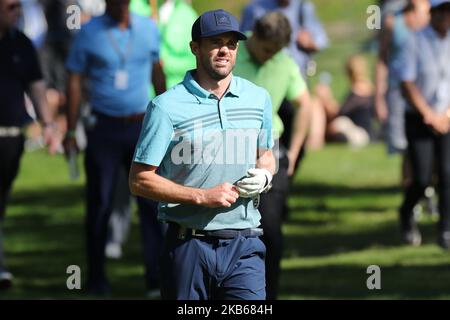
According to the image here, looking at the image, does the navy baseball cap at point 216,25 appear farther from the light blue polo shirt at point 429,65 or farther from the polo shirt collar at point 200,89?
→ the light blue polo shirt at point 429,65

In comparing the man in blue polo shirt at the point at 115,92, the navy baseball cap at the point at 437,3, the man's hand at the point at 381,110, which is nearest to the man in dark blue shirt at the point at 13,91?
the man in blue polo shirt at the point at 115,92

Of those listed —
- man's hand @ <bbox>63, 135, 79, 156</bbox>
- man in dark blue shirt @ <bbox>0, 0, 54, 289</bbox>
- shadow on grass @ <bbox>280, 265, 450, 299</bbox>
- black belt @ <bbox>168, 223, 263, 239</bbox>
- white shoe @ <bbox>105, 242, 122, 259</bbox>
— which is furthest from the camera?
white shoe @ <bbox>105, 242, 122, 259</bbox>

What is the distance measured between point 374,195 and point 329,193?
0.56 metres

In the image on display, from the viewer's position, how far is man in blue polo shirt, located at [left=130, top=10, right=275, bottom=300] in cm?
848

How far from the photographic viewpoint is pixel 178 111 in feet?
27.8

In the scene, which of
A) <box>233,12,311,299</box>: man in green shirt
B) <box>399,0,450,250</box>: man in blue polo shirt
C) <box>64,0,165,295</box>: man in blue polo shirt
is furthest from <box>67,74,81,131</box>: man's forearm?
<box>399,0,450,250</box>: man in blue polo shirt

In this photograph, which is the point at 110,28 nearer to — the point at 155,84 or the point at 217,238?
the point at 155,84

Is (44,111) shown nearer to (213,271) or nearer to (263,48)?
(263,48)

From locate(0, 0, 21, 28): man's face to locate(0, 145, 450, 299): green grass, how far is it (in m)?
2.18

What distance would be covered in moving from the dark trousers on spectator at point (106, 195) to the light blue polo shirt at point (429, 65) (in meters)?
2.99

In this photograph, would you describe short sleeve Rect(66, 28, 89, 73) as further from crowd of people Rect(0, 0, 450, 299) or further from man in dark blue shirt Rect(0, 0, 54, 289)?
man in dark blue shirt Rect(0, 0, 54, 289)

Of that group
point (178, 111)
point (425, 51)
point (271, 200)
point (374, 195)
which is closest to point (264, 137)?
point (178, 111)

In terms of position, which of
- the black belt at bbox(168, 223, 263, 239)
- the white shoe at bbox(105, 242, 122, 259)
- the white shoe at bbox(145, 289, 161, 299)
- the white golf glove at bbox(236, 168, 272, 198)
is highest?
the white golf glove at bbox(236, 168, 272, 198)

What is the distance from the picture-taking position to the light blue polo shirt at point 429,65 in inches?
578
